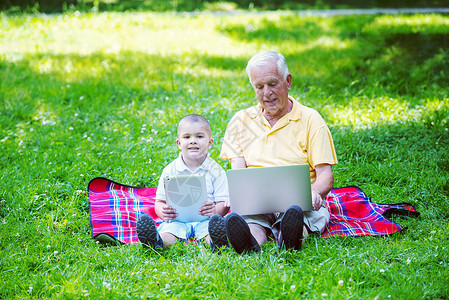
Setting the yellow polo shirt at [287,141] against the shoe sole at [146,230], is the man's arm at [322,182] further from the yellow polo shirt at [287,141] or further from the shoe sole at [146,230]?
the shoe sole at [146,230]

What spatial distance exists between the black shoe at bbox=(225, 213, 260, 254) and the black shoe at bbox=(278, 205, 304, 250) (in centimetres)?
20

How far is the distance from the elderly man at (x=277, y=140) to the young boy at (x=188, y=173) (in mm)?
182

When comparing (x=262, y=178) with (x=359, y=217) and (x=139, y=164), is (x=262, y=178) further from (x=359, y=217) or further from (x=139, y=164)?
(x=139, y=164)

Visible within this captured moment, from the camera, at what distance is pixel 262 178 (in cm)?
346

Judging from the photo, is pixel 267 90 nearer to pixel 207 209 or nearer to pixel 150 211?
pixel 207 209

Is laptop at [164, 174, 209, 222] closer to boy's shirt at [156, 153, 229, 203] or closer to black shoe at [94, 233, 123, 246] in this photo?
boy's shirt at [156, 153, 229, 203]

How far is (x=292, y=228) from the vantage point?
11.3 ft

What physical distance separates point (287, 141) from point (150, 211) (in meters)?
1.41

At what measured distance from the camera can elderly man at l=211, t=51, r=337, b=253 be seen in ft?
12.3

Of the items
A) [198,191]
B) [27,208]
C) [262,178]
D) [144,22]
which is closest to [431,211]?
[262,178]

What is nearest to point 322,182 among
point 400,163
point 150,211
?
point 150,211

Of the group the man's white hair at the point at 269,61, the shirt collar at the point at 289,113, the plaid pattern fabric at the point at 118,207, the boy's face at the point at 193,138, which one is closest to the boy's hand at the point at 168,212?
the plaid pattern fabric at the point at 118,207

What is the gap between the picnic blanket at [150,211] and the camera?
4.01 meters

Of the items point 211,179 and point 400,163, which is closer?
point 211,179
